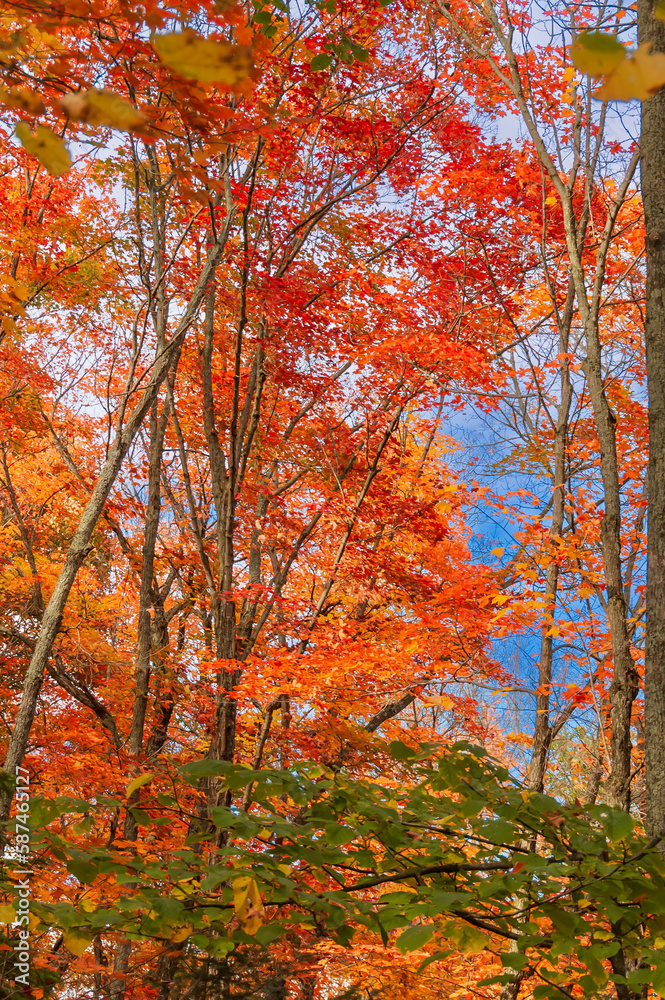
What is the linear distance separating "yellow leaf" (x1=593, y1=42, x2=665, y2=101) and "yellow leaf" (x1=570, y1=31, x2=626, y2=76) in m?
0.02

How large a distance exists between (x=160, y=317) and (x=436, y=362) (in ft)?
11.7

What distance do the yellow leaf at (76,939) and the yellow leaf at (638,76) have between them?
9.06ft

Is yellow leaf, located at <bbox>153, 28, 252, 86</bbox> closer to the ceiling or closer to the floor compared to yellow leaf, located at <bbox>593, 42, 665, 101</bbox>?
closer to the ceiling

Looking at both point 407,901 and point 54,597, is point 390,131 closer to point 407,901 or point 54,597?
point 54,597

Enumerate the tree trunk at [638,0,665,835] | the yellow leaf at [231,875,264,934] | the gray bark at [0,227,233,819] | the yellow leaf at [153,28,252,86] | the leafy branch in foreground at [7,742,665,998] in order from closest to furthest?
the yellow leaf at [153,28,252,86]
the yellow leaf at [231,875,264,934]
the leafy branch in foreground at [7,742,665,998]
the tree trunk at [638,0,665,835]
the gray bark at [0,227,233,819]

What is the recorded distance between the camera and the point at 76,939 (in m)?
2.26

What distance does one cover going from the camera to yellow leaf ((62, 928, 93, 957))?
222 centimetres

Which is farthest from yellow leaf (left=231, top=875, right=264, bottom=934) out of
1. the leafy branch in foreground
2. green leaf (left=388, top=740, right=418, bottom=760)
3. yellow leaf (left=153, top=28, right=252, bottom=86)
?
yellow leaf (left=153, top=28, right=252, bottom=86)

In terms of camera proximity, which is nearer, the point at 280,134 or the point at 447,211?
the point at 280,134

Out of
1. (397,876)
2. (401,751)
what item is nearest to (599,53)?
(401,751)

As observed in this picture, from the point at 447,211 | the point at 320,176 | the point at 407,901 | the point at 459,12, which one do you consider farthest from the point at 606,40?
the point at 459,12

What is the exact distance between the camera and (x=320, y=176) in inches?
322

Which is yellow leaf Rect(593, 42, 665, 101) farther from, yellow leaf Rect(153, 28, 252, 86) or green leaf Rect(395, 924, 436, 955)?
green leaf Rect(395, 924, 436, 955)

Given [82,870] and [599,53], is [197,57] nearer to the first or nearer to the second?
[599,53]
